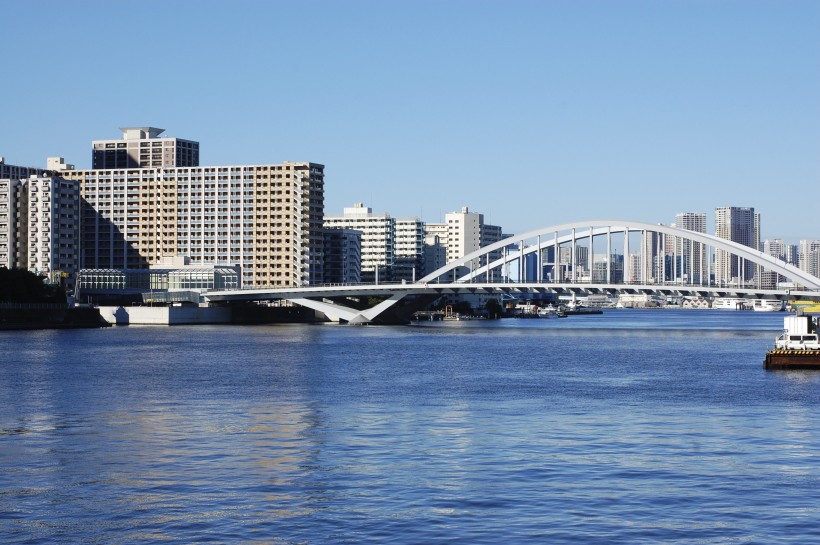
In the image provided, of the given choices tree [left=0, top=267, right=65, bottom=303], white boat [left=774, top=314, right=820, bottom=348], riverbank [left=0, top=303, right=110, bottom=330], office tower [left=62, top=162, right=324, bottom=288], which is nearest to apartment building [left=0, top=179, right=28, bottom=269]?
office tower [left=62, top=162, right=324, bottom=288]

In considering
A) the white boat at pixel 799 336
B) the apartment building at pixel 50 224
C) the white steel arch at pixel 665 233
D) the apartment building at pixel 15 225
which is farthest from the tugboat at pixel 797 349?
the apartment building at pixel 15 225

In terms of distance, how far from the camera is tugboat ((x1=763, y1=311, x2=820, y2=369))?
62.0 m

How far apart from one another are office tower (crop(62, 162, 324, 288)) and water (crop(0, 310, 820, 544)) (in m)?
117

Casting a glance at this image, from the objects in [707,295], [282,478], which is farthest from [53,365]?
[707,295]

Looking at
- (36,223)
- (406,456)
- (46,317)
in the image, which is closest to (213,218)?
(36,223)

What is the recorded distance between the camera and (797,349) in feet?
206

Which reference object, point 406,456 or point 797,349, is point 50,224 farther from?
point 406,456

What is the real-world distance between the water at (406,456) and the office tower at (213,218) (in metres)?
117

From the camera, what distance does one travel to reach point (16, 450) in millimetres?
30906

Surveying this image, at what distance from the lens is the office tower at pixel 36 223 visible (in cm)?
16625

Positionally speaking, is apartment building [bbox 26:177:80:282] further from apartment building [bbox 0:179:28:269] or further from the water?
the water

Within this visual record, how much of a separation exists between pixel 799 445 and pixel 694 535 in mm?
11993

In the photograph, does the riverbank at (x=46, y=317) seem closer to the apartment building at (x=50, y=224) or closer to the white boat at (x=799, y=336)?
the apartment building at (x=50, y=224)

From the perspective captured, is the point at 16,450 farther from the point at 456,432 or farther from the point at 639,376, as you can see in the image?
the point at 639,376
